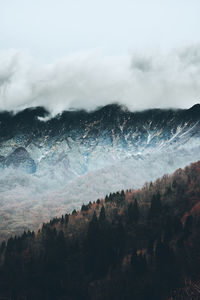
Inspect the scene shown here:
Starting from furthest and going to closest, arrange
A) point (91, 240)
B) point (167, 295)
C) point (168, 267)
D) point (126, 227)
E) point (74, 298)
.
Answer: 1. point (126, 227)
2. point (91, 240)
3. point (74, 298)
4. point (168, 267)
5. point (167, 295)

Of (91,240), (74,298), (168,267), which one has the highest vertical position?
(91,240)

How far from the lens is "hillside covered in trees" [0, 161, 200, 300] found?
136500 millimetres

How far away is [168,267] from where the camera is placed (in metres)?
138

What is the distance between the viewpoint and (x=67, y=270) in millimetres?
167000

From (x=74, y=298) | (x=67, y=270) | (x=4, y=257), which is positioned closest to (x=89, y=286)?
(x=74, y=298)

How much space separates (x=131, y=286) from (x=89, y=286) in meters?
24.8

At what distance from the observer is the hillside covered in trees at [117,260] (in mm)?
136500

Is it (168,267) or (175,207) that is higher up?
(175,207)

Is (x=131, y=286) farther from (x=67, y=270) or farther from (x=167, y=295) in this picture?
(x=67, y=270)

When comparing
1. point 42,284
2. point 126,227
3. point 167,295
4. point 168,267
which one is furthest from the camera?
point 126,227

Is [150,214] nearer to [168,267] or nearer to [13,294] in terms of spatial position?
[168,267]

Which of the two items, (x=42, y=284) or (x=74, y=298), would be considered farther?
(x=42, y=284)

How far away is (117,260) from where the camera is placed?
162000 millimetres

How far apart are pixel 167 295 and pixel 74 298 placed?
49110 mm
